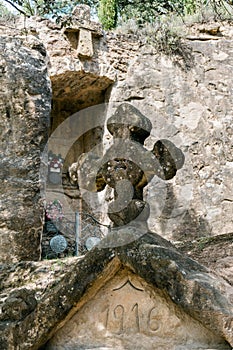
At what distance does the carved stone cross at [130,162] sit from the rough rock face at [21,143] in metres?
1.79

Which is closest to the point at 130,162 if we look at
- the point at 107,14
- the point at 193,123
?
the point at 193,123

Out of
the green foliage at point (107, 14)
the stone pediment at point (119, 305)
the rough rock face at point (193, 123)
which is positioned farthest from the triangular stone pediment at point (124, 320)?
the green foliage at point (107, 14)

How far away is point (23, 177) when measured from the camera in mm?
4645

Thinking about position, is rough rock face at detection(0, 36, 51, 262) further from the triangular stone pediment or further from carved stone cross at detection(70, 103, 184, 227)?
the triangular stone pediment

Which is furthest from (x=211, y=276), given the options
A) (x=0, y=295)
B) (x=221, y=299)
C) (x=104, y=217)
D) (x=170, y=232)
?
(x=104, y=217)

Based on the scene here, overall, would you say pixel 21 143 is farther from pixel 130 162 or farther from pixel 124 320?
pixel 124 320

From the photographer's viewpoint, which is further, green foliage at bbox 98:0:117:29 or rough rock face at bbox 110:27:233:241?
green foliage at bbox 98:0:117:29

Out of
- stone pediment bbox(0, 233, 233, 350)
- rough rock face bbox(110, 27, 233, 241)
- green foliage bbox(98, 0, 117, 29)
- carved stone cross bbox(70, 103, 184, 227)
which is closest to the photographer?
stone pediment bbox(0, 233, 233, 350)

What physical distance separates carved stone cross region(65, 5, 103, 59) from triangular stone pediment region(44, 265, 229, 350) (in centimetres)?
644

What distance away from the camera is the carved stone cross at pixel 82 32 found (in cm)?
863

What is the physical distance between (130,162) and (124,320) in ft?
2.36

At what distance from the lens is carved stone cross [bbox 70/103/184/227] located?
278 cm

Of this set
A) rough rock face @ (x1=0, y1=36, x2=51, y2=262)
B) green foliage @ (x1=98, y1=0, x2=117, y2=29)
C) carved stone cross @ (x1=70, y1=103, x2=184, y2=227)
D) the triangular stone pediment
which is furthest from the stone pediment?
green foliage @ (x1=98, y1=0, x2=117, y2=29)

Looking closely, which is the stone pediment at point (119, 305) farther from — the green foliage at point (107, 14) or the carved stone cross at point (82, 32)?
the green foliage at point (107, 14)
